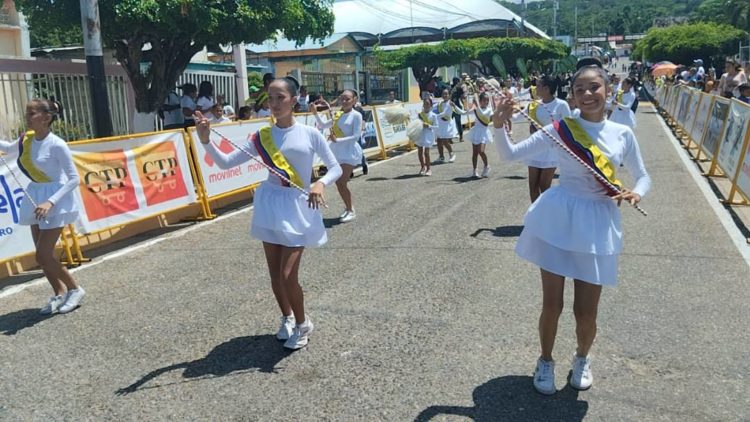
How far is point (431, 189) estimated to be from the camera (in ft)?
37.0

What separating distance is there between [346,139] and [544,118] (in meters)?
2.77

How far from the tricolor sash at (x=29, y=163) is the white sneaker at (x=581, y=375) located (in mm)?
4449

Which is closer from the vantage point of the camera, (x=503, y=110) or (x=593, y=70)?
(x=593, y=70)

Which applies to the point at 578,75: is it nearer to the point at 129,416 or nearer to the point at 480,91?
the point at 129,416

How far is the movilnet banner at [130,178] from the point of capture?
7562 mm

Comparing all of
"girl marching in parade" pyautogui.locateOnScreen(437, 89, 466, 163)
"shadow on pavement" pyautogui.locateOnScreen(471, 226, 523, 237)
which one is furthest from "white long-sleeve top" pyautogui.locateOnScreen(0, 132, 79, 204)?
"girl marching in parade" pyautogui.locateOnScreen(437, 89, 466, 163)

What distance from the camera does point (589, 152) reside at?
3502 mm

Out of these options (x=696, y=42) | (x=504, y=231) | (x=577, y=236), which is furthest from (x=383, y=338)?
(x=696, y=42)

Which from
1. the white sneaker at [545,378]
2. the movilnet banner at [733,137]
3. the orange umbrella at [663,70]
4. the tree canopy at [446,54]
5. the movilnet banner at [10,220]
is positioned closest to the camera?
the white sneaker at [545,378]

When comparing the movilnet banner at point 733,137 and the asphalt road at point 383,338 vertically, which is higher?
the movilnet banner at point 733,137

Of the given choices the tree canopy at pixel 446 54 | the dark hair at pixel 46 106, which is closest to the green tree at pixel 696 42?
the tree canopy at pixel 446 54

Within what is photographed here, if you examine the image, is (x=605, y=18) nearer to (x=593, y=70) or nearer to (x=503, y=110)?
(x=593, y=70)

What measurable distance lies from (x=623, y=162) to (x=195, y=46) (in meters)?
13.0

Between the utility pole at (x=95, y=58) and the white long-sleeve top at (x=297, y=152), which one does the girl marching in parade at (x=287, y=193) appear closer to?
the white long-sleeve top at (x=297, y=152)
